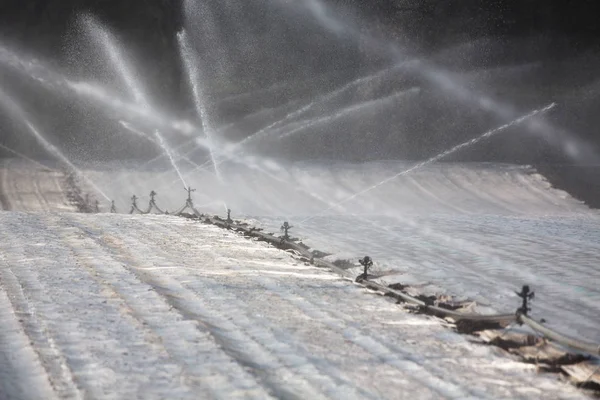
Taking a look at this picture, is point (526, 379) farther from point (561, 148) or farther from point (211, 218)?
point (561, 148)

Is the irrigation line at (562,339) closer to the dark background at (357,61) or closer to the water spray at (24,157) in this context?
the water spray at (24,157)

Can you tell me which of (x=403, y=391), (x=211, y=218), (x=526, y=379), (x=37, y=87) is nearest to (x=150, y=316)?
(x=403, y=391)

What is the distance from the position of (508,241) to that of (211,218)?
16.7 feet

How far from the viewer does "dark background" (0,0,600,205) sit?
24750 millimetres

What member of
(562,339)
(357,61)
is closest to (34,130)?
(357,61)

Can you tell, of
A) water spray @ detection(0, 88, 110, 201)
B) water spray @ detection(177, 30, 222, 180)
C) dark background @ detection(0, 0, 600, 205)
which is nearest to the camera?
water spray @ detection(0, 88, 110, 201)

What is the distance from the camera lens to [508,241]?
973 cm

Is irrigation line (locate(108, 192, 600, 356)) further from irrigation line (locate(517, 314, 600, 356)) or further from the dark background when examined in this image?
the dark background

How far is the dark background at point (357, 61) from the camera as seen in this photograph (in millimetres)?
24750

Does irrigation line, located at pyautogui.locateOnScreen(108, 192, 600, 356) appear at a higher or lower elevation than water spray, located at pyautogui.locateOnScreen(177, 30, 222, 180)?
lower

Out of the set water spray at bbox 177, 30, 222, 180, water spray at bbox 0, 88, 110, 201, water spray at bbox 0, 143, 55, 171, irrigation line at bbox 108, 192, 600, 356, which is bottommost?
irrigation line at bbox 108, 192, 600, 356

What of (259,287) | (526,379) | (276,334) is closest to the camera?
(526,379)

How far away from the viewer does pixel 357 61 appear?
2789cm

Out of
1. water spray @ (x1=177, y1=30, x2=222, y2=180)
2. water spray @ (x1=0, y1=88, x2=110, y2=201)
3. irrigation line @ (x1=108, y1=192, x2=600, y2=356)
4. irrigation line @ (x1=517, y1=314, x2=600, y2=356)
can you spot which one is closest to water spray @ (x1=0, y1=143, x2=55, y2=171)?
water spray @ (x1=0, y1=88, x2=110, y2=201)
